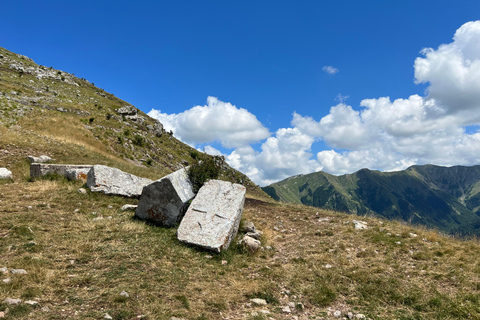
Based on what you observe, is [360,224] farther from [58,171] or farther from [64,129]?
[64,129]

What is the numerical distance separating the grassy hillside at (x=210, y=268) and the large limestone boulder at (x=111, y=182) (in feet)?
2.24

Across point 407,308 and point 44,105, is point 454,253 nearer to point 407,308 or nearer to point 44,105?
point 407,308

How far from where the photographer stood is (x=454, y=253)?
32.7ft

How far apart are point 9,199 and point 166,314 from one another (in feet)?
37.9

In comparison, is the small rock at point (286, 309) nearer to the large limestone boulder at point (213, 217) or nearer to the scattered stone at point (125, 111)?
the large limestone boulder at point (213, 217)

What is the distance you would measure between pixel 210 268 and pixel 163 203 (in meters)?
4.72

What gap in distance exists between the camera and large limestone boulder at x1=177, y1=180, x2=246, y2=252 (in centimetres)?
983

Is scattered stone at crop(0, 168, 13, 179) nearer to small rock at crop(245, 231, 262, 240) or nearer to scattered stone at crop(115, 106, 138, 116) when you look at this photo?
small rock at crop(245, 231, 262, 240)

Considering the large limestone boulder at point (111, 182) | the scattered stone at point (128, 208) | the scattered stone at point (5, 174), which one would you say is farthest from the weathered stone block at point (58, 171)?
the scattered stone at point (128, 208)

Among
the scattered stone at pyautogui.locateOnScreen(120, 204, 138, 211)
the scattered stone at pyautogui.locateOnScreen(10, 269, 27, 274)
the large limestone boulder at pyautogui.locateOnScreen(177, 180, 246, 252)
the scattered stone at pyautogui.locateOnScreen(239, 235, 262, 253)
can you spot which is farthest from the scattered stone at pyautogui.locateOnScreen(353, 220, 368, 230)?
the scattered stone at pyautogui.locateOnScreen(10, 269, 27, 274)

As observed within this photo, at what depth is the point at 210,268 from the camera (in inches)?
336

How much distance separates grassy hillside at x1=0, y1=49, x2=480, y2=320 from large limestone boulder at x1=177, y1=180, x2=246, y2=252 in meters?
0.46

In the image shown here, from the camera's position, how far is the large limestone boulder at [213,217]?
32.2 feet

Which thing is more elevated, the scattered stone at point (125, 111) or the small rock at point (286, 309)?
the scattered stone at point (125, 111)
